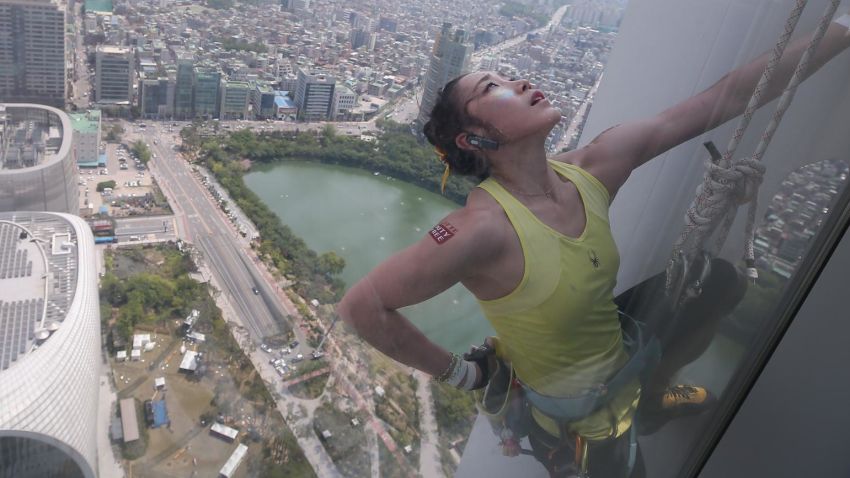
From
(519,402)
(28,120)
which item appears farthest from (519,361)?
(28,120)

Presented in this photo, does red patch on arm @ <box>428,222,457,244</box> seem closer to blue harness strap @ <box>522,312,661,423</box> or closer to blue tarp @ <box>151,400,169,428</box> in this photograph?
blue harness strap @ <box>522,312,661,423</box>

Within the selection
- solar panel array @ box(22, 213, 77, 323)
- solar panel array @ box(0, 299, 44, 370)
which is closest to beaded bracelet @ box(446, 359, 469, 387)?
solar panel array @ box(0, 299, 44, 370)

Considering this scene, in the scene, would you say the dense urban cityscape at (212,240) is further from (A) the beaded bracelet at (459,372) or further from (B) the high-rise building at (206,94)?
(A) the beaded bracelet at (459,372)

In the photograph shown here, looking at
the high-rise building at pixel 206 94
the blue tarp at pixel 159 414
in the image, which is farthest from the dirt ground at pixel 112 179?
the blue tarp at pixel 159 414

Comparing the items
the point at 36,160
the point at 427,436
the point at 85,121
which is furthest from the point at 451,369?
the point at 85,121

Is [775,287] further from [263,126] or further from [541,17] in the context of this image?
[263,126]

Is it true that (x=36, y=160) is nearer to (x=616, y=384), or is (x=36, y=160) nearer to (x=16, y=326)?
(x=16, y=326)
